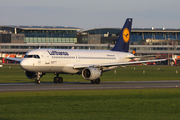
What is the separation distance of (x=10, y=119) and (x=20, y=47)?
548 feet

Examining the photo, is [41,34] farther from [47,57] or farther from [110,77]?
[47,57]

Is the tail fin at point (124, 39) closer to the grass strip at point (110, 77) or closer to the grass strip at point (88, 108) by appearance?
the grass strip at point (110, 77)

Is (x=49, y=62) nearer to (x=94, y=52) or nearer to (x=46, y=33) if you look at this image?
(x=94, y=52)

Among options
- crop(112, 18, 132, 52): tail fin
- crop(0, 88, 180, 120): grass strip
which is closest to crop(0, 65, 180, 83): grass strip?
crop(112, 18, 132, 52): tail fin

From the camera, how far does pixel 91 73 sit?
4325 centimetres

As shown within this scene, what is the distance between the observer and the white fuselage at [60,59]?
41.9 metres

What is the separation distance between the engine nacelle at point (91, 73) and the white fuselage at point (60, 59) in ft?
5.91

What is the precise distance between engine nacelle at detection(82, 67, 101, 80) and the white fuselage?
1.80 metres

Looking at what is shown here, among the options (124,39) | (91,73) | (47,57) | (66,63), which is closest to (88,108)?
(91,73)

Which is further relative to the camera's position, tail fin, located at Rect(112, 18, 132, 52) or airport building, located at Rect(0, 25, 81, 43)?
airport building, located at Rect(0, 25, 81, 43)

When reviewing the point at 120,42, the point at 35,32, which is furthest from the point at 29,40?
the point at 120,42

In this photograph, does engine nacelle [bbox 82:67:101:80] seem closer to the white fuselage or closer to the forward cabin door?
the white fuselage

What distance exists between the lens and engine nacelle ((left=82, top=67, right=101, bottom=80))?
43312 millimetres

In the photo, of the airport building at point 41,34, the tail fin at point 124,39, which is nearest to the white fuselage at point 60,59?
the tail fin at point 124,39
